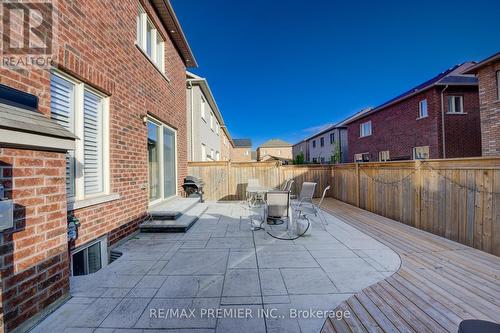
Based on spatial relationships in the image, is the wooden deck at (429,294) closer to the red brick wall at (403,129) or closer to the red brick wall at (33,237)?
the red brick wall at (33,237)

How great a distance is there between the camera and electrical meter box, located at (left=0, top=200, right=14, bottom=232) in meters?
1.72

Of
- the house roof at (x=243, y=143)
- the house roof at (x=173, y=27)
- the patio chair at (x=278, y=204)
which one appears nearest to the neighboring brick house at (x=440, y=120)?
the patio chair at (x=278, y=204)

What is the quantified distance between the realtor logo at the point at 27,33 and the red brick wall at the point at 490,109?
13.9m

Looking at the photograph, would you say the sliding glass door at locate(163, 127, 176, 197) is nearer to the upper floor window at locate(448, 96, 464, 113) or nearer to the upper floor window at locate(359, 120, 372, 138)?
the upper floor window at locate(448, 96, 464, 113)

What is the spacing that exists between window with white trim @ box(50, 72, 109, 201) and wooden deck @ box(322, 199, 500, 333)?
3.93m

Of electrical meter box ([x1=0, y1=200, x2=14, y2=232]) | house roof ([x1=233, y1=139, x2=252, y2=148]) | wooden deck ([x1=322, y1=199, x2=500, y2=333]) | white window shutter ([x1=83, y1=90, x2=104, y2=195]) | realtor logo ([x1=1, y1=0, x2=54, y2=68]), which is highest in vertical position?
house roof ([x1=233, y1=139, x2=252, y2=148])

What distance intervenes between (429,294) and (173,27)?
28.4 ft

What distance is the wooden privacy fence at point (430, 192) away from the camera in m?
3.87

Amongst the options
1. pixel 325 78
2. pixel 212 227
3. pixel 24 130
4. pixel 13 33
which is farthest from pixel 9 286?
pixel 325 78

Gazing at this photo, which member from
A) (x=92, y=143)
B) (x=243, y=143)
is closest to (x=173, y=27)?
(x=92, y=143)

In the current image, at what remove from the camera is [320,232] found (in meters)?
5.14

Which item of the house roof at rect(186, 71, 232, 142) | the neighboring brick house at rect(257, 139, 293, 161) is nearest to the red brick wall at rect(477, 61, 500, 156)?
the house roof at rect(186, 71, 232, 142)

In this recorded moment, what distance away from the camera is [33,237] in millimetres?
2109

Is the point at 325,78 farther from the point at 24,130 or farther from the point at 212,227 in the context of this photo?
the point at 24,130
